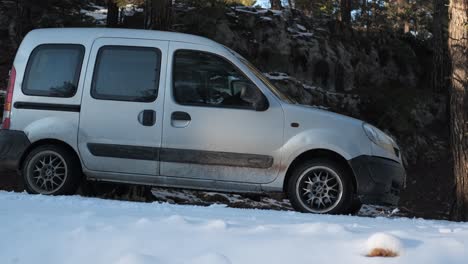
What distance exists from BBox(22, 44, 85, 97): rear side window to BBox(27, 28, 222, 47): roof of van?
0.15 meters

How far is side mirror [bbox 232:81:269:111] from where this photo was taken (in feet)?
20.6

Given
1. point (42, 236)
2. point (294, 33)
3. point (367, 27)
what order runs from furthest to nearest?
point (367, 27), point (294, 33), point (42, 236)

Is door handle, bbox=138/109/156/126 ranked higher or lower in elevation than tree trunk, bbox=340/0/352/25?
lower

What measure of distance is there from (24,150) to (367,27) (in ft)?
53.6

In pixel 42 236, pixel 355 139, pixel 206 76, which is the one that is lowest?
pixel 42 236

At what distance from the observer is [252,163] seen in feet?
20.4

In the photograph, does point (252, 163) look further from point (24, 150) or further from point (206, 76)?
point (24, 150)

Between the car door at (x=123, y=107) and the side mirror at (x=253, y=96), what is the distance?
998 mm

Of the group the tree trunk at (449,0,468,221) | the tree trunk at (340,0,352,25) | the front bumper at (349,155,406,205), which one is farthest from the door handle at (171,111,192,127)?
the tree trunk at (340,0,352,25)

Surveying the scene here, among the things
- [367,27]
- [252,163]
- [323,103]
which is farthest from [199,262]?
[367,27]

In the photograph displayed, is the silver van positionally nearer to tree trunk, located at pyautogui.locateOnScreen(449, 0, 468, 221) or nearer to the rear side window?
the rear side window

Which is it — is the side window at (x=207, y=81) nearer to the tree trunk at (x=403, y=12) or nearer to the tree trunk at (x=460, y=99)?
the tree trunk at (x=460, y=99)

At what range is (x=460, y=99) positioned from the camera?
7402 mm

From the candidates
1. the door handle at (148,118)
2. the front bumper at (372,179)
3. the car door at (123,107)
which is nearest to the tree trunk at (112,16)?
the car door at (123,107)
